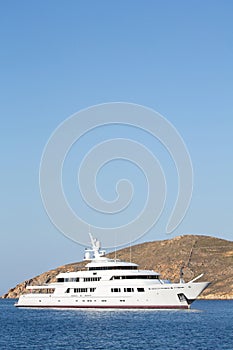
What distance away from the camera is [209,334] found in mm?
74438

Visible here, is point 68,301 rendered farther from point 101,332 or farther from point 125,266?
point 101,332

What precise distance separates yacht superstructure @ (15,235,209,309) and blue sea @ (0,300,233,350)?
110 inches

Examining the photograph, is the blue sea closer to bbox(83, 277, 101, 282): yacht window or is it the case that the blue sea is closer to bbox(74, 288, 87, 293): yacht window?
bbox(74, 288, 87, 293): yacht window

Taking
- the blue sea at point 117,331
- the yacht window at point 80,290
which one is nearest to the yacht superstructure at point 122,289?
the yacht window at point 80,290

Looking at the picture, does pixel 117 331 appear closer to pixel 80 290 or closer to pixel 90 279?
pixel 90 279

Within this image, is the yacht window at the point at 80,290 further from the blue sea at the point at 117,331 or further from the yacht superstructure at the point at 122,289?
the blue sea at the point at 117,331

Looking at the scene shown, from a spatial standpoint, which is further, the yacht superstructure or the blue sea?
the yacht superstructure

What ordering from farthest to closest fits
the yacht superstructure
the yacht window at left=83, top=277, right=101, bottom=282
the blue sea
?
the yacht window at left=83, top=277, right=101, bottom=282
the yacht superstructure
the blue sea

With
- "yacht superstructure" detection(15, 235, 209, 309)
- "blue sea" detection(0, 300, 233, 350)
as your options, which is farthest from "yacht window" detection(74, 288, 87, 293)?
"blue sea" detection(0, 300, 233, 350)

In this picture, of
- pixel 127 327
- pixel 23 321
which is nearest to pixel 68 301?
pixel 23 321

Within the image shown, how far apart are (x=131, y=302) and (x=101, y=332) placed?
27.7 m

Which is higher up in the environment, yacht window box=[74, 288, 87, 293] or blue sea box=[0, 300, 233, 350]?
yacht window box=[74, 288, 87, 293]

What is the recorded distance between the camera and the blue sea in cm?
6562

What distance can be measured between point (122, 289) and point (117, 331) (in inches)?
1113
